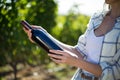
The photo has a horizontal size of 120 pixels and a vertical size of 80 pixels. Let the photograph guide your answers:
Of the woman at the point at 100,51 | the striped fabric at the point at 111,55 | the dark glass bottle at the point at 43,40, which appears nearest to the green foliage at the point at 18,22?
the dark glass bottle at the point at 43,40

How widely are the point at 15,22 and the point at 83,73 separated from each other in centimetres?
471

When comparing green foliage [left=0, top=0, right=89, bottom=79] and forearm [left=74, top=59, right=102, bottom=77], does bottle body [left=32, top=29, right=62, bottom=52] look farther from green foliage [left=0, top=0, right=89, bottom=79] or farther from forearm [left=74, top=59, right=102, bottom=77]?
green foliage [left=0, top=0, right=89, bottom=79]

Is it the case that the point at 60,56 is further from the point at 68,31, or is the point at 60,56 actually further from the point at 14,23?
the point at 68,31

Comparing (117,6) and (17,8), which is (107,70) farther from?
(17,8)

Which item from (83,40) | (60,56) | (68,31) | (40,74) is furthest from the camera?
(68,31)

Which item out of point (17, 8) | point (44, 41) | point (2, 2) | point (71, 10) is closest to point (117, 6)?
point (44, 41)

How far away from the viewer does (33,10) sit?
8430 millimetres

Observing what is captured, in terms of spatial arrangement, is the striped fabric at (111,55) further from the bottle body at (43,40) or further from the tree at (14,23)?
the tree at (14,23)

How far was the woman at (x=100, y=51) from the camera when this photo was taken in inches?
103

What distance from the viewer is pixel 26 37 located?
346 inches

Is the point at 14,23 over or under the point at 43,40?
under

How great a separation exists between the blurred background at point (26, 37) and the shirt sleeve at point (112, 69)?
418 cm

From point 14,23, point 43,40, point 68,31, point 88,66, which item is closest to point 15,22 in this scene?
point 14,23

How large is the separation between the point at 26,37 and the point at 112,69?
6278 mm
